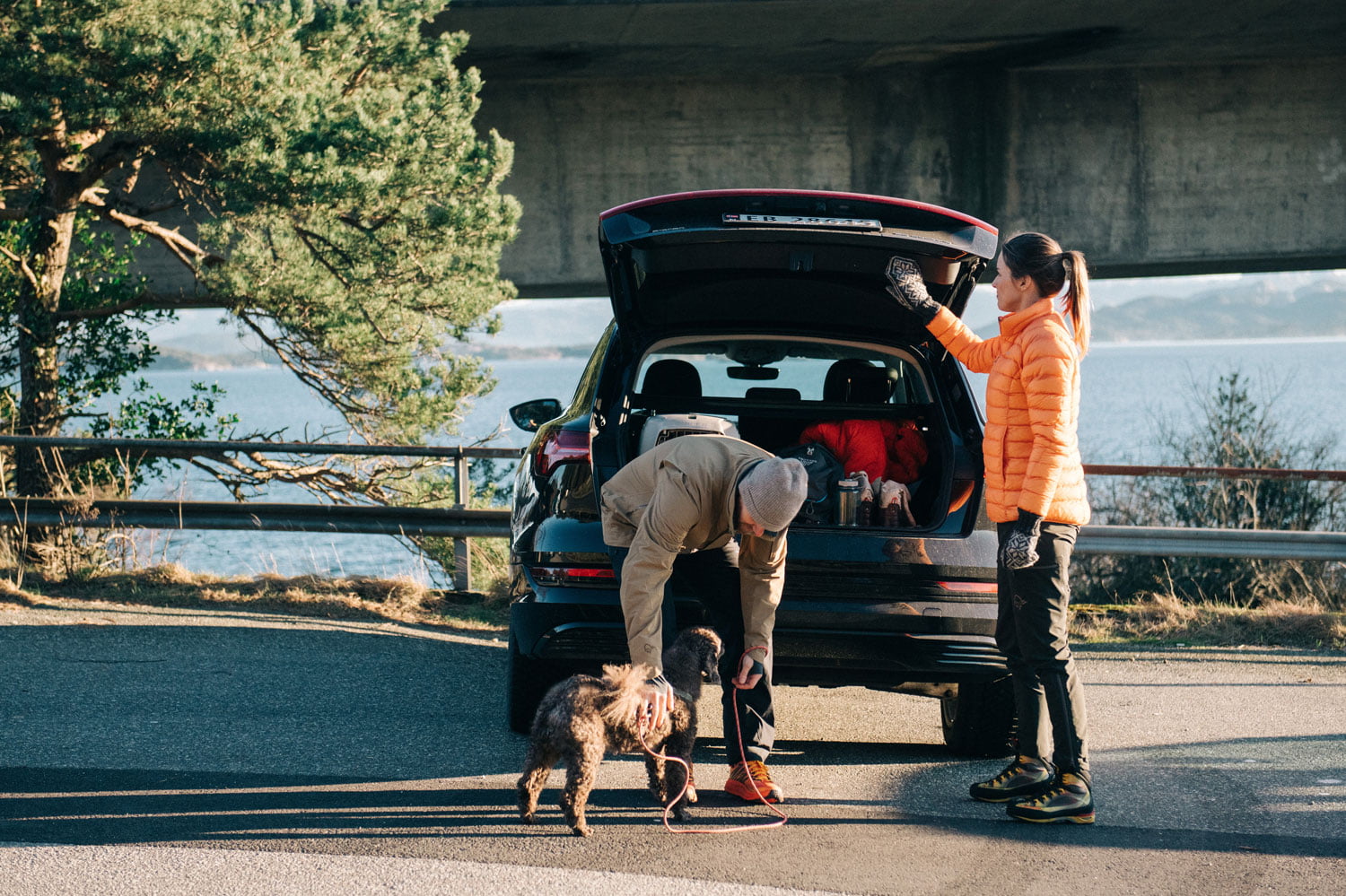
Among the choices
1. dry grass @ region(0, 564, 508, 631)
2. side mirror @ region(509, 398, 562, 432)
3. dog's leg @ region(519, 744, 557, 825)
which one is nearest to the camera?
dog's leg @ region(519, 744, 557, 825)

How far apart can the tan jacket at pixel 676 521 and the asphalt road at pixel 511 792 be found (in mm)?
733

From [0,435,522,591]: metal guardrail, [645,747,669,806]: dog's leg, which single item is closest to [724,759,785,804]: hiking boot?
[645,747,669,806]: dog's leg

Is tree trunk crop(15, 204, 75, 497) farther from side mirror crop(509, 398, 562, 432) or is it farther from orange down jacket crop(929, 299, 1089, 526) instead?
orange down jacket crop(929, 299, 1089, 526)

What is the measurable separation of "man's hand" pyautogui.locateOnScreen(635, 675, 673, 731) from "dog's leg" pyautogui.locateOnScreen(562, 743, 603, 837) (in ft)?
0.52

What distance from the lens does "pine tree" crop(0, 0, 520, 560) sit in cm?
841

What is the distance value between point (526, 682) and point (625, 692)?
117 centimetres

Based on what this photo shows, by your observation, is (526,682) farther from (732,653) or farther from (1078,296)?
(1078,296)

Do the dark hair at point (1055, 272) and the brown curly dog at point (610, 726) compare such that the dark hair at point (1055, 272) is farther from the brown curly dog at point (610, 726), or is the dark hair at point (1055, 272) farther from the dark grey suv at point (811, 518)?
the brown curly dog at point (610, 726)

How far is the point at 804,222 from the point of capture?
4.15 metres

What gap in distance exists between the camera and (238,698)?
18.0ft

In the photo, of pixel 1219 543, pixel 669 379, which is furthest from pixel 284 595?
pixel 1219 543

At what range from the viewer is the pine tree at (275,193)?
841 centimetres

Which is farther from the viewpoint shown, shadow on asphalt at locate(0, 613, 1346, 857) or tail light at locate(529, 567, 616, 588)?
tail light at locate(529, 567, 616, 588)

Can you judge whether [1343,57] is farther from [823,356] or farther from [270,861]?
[270,861]
